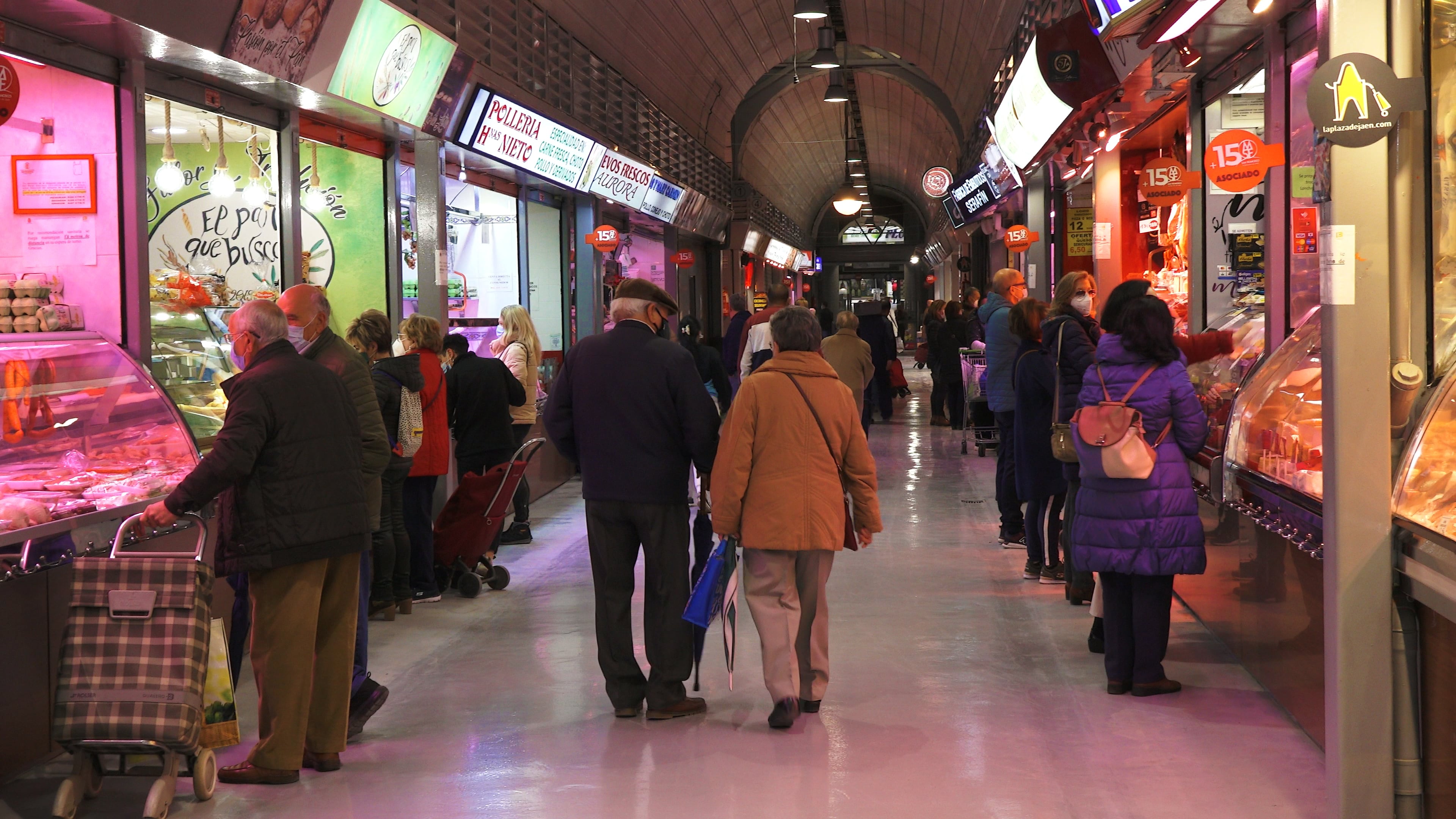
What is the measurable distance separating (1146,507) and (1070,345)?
51.3 inches

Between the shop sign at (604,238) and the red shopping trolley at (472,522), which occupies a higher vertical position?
the shop sign at (604,238)

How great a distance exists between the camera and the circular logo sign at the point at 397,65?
6992 mm

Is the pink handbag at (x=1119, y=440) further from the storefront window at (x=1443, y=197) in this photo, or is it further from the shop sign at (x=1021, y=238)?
the shop sign at (x=1021, y=238)

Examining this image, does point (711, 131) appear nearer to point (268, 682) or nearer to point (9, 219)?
point (9, 219)

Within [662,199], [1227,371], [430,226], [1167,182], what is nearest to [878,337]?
[662,199]

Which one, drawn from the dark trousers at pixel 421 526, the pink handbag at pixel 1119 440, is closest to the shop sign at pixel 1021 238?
the dark trousers at pixel 421 526

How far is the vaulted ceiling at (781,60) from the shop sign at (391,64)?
332 centimetres

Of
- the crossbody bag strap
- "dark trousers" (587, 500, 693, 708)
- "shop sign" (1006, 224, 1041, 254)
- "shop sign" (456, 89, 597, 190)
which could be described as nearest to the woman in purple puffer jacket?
the crossbody bag strap

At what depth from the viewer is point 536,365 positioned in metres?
8.41

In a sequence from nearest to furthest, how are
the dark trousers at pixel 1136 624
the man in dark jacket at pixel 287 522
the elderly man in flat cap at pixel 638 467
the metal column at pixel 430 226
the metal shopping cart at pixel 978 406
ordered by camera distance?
1. the man in dark jacket at pixel 287 522
2. the elderly man in flat cap at pixel 638 467
3. the dark trousers at pixel 1136 624
4. the metal column at pixel 430 226
5. the metal shopping cart at pixel 978 406

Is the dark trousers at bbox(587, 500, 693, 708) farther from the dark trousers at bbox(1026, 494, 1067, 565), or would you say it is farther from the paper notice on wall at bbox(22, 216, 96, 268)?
the dark trousers at bbox(1026, 494, 1067, 565)

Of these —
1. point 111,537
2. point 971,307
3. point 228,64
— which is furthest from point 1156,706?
point 971,307

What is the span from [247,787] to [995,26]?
1243cm

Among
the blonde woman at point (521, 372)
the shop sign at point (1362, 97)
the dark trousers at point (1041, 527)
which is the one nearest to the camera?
the shop sign at point (1362, 97)
